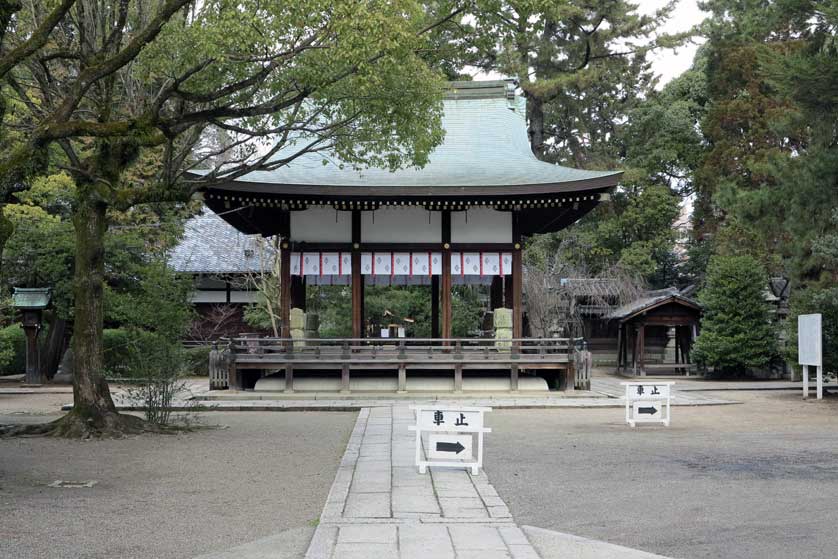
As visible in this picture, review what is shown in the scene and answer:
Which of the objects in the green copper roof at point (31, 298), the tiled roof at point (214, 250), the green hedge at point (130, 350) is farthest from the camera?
the tiled roof at point (214, 250)

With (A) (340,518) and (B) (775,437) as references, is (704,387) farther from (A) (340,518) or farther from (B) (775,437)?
(A) (340,518)

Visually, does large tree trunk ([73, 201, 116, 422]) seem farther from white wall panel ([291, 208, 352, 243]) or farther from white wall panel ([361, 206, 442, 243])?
white wall panel ([361, 206, 442, 243])

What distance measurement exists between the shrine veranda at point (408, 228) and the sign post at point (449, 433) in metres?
8.99

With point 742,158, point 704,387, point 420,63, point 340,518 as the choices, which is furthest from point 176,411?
point 742,158

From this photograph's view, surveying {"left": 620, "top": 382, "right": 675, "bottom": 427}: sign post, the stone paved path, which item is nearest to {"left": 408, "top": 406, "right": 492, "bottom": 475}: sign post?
the stone paved path

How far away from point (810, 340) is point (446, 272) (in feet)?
25.6

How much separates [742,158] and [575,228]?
7488 millimetres

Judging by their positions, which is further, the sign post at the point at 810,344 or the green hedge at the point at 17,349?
the green hedge at the point at 17,349

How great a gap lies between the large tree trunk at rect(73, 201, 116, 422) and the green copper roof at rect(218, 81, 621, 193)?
552 cm

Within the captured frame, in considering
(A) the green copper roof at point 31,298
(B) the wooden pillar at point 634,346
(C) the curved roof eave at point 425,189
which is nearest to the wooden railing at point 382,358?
(C) the curved roof eave at point 425,189

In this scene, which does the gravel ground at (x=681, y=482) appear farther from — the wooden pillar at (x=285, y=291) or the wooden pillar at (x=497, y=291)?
the wooden pillar at (x=497, y=291)

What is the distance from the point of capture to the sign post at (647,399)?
12.1 meters

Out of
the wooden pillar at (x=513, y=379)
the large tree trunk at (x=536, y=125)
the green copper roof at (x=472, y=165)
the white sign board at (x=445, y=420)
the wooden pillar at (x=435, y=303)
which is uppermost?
the large tree trunk at (x=536, y=125)

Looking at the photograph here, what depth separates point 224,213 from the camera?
17766mm
